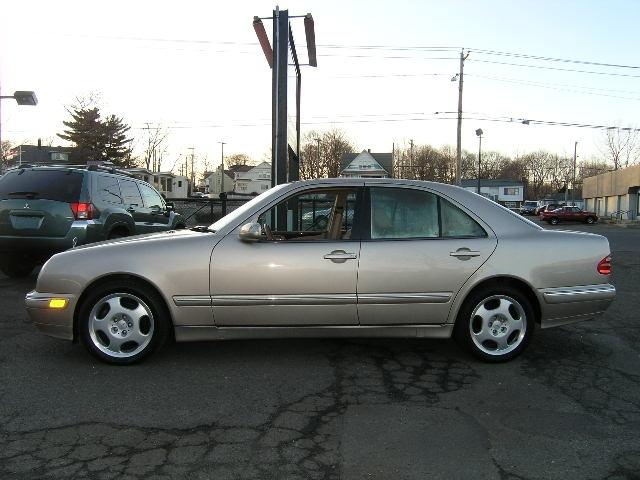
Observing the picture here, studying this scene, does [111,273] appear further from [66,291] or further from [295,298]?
[295,298]

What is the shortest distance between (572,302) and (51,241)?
253 inches

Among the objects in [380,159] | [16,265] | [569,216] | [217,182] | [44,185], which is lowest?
[16,265]

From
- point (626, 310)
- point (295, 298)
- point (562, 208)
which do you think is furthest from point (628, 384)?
point (562, 208)

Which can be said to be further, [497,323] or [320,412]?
[497,323]

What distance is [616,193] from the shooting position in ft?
157

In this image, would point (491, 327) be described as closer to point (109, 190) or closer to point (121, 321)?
point (121, 321)

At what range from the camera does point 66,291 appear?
14.1 ft

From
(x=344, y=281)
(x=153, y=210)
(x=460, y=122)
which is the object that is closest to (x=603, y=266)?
(x=344, y=281)

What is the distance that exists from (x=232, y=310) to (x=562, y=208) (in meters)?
48.7

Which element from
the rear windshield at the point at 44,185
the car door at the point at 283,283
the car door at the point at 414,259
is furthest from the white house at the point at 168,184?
the car door at the point at 414,259

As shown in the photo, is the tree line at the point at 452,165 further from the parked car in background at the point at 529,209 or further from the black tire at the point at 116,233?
the black tire at the point at 116,233

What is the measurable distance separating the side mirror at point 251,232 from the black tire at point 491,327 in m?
1.78

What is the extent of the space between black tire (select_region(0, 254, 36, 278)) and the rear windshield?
1339mm

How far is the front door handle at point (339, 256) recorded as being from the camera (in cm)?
431
